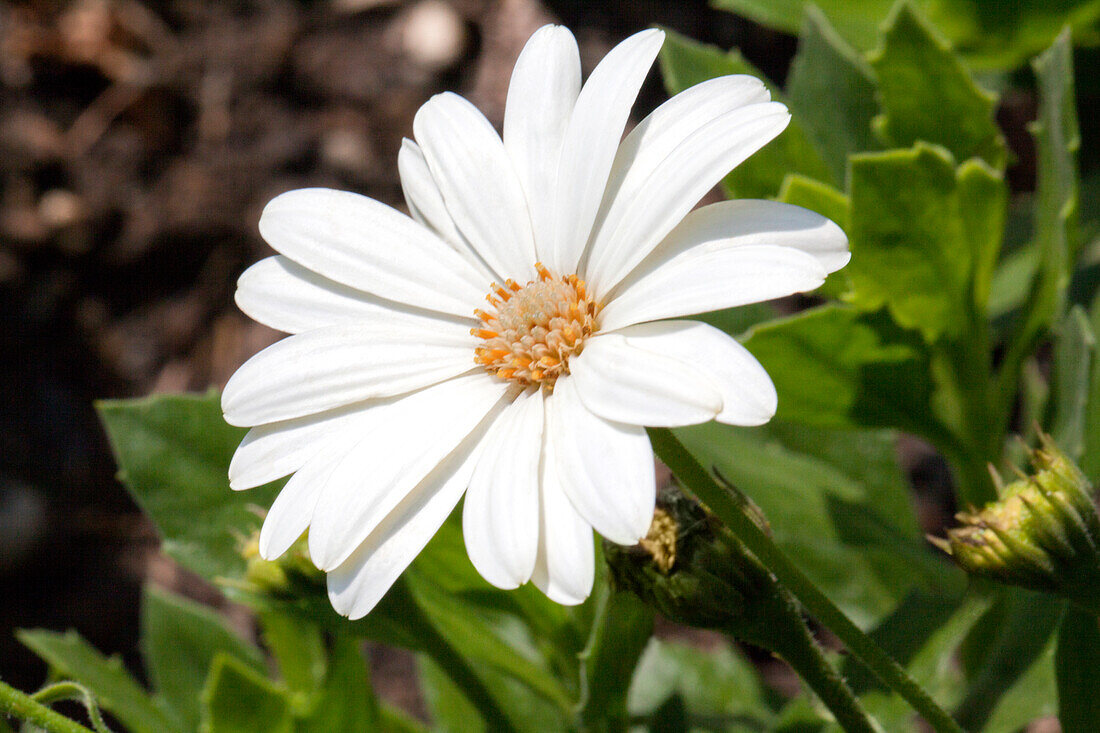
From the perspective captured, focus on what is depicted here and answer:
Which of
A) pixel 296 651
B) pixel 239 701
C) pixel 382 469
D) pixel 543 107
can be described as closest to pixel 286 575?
pixel 239 701

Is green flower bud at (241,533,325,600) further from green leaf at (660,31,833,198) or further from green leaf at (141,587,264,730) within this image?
green leaf at (660,31,833,198)

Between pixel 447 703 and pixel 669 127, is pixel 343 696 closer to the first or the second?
pixel 447 703

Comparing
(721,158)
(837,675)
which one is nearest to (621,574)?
(837,675)

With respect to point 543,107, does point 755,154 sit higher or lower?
lower

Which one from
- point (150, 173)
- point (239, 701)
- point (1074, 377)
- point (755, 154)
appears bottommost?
point (1074, 377)

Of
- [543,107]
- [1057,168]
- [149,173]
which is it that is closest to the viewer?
[543,107]

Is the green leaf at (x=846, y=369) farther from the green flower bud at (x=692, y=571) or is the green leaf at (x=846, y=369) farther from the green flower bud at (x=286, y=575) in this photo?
the green flower bud at (x=286, y=575)

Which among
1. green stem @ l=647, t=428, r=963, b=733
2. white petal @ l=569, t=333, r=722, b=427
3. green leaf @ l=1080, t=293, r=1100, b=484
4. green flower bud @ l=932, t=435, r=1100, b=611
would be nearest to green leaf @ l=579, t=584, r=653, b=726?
green stem @ l=647, t=428, r=963, b=733
